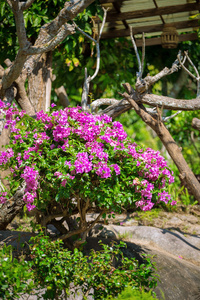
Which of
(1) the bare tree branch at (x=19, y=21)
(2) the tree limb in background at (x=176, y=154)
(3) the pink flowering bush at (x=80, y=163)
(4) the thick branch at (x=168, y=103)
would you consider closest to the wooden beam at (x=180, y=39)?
(4) the thick branch at (x=168, y=103)

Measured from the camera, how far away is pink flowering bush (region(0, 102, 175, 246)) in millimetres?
3451

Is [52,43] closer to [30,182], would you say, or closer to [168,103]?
[168,103]

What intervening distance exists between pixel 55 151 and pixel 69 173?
26 centimetres

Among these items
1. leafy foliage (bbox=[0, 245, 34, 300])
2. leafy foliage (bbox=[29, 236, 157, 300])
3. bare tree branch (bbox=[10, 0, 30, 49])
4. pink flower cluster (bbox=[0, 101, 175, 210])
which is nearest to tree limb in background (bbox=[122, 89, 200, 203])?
pink flower cluster (bbox=[0, 101, 175, 210])

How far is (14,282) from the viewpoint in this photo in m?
2.66

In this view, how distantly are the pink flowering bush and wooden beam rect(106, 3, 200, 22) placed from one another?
3.96 m

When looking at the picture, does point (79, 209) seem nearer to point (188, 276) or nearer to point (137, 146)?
point (137, 146)

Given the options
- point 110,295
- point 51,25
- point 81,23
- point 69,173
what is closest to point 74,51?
point 81,23

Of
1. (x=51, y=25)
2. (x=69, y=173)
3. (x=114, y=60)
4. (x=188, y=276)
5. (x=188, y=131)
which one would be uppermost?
(x=51, y=25)

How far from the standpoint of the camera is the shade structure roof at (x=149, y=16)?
704 centimetres

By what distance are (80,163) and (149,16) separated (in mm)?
4795

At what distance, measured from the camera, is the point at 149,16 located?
7.21 m

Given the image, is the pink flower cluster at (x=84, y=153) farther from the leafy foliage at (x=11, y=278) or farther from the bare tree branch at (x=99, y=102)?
the bare tree branch at (x=99, y=102)

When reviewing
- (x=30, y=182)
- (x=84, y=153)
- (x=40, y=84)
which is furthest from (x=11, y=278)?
(x=40, y=84)
